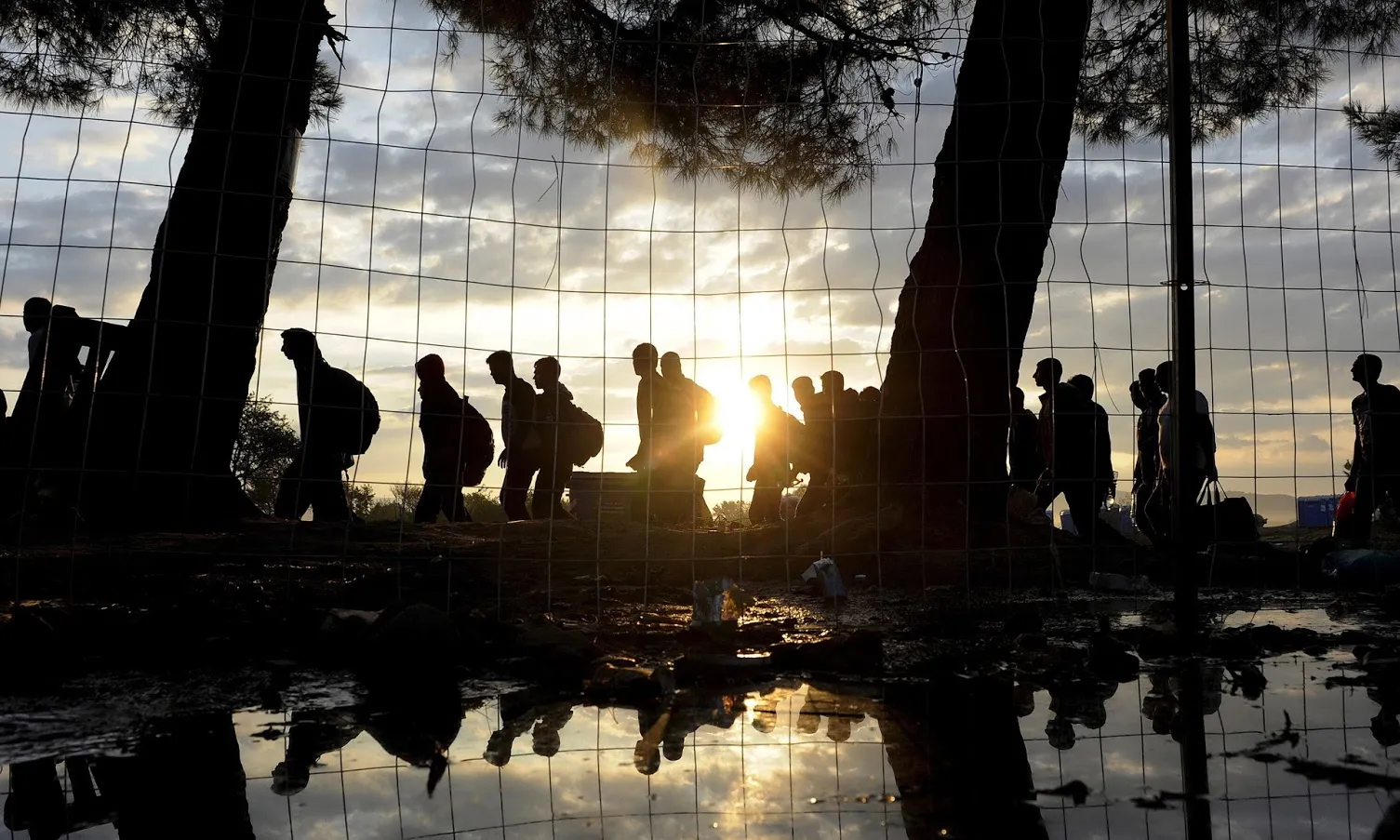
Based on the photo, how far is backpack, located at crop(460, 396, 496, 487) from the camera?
26.6 ft

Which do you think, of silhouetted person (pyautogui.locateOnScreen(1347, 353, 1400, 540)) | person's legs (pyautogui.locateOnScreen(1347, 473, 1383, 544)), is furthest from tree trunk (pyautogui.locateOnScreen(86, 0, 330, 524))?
silhouetted person (pyautogui.locateOnScreen(1347, 353, 1400, 540))

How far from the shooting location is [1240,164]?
4602 mm

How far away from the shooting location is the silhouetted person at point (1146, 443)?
26.7 ft

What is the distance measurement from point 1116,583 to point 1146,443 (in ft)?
11.5

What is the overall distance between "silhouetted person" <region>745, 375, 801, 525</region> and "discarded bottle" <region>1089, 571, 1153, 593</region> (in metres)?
2.66

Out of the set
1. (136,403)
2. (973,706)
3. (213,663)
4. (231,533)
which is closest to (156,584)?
Result: (213,663)

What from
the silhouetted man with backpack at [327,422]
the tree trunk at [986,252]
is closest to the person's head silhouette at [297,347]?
the silhouetted man with backpack at [327,422]

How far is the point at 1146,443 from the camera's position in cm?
835

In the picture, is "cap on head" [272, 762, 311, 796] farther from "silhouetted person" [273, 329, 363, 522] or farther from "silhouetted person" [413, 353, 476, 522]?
"silhouetted person" [413, 353, 476, 522]

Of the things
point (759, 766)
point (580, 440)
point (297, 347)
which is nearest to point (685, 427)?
point (580, 440)

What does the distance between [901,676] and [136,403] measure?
4.83m

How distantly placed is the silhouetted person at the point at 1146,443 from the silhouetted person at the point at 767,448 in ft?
7.68

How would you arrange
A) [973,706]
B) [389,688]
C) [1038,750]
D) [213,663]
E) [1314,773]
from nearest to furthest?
[1314,773]
[1038,750]
[973,706]
[389,688]
[213,663]

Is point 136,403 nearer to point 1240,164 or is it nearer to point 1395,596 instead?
point 1240,164
